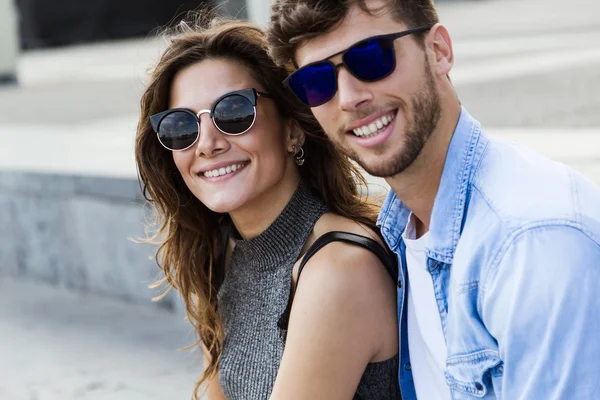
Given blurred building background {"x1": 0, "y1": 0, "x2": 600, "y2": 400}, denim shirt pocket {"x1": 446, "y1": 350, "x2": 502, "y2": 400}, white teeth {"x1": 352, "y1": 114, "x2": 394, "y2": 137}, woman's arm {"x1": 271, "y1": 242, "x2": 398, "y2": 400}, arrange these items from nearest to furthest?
denim shirt pocket {"x1": 446, "y1": 350, "x2": 502, "y2": 400}
white teeth {"x1": 352, "y1": 114, "x2": 394, "y2": 137}
woman's arm {"x1": 271, "y1": 242, "x2": 398, "y2": 400}
blurred building background {"x1": 0, "y1": 0, "x2": 600, "y2": 400}

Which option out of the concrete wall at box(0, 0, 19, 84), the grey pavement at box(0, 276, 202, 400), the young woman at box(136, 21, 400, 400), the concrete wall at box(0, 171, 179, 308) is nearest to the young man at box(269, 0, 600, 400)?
the young woman at box(136, 21, 400, 400)

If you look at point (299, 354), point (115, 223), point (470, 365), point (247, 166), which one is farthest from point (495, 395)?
point (115, 223)

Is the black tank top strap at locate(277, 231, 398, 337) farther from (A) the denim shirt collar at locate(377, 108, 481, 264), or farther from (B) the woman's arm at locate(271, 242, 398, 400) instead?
(A) the denim shirt collar at locate(377, 108, 481, 264)

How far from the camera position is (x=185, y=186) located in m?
2.74

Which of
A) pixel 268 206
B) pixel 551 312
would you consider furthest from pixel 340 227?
pixel 551 312

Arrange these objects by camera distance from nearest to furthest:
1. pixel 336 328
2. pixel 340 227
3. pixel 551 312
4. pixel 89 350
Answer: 1. pixel 551 312
2. pixel 336 328
3. pixel 340 227
4. pixel 89 350

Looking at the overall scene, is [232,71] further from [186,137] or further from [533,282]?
[533,282]

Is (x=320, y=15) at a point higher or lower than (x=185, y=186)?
higher

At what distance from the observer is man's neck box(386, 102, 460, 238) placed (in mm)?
1947

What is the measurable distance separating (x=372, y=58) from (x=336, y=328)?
0.64m

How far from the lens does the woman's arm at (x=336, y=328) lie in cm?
210

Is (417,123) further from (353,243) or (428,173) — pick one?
(353,243)

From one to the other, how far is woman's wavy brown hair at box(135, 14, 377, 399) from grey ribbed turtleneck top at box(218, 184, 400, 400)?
95 mm

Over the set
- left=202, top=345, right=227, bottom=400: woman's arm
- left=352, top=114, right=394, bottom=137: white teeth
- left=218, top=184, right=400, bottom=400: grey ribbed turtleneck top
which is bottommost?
left=202, top=345, right=227, bottom=400: woman's arm
